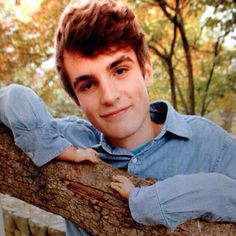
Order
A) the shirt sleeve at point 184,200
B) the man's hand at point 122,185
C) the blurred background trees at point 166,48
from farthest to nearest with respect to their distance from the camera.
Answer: the blurred background trees at point 166,48, the man's hand at point 122,185, the shirt sleeve at point 184,200

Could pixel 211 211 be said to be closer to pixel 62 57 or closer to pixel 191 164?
pixel 191 164

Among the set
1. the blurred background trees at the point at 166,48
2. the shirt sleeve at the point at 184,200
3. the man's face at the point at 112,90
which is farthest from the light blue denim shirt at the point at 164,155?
the blurred background trees at the point at 166,48

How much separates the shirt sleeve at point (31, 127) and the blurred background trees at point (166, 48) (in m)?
3.60

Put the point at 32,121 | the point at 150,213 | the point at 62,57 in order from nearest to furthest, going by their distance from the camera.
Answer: the point at 150,213, the point at 32,121, the point at 62,57

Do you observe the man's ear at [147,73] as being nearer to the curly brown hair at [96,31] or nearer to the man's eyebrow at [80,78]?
the curly brown hair at [96,31]

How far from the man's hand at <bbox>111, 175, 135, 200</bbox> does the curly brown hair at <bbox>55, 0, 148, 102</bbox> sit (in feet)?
1.18

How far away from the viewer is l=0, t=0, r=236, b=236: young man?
95 centimetres

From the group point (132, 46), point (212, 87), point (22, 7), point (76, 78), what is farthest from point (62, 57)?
point (212, 87)

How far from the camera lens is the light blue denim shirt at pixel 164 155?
0.93 metres

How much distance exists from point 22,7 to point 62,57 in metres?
4.49

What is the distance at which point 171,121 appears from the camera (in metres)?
1.21

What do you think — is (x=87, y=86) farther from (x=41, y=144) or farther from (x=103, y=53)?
(x=41, y=144)

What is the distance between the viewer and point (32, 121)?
1073 mm

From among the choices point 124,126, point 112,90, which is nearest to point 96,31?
point 112,90
